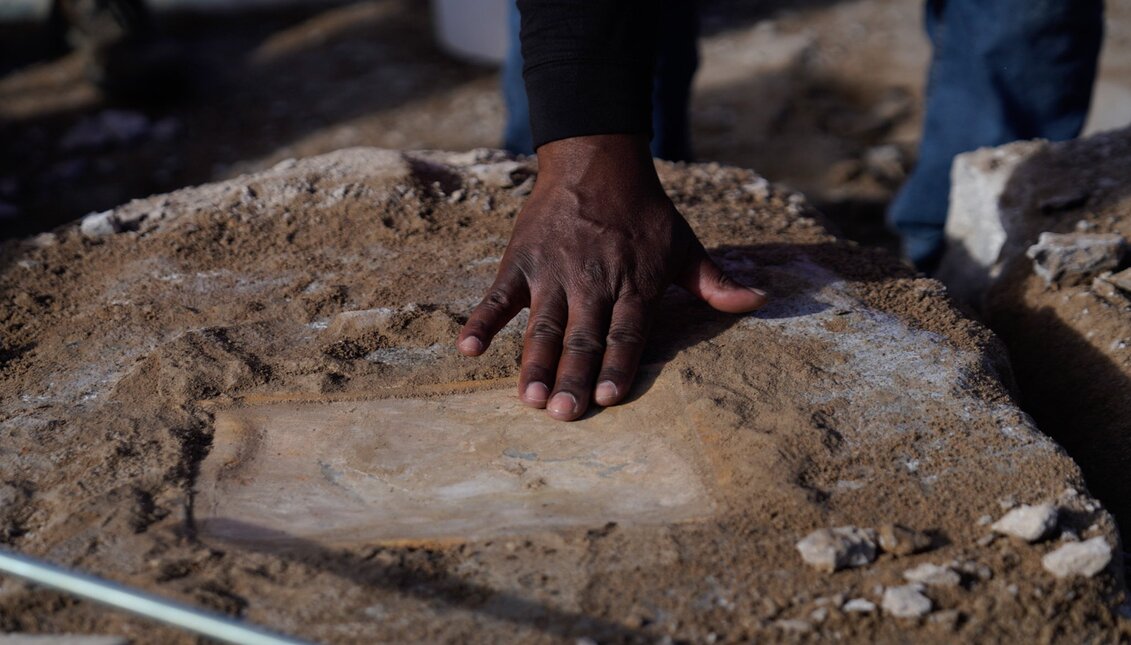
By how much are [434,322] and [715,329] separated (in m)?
0.49

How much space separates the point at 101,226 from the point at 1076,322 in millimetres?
1955

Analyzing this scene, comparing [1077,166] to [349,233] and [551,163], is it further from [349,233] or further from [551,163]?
[349,233]

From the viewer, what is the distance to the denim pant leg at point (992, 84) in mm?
2777

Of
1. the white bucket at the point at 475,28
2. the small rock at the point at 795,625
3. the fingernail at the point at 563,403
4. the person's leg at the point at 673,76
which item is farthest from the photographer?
the white bucket at the point at 475,28

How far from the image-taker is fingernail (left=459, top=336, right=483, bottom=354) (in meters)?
1.81

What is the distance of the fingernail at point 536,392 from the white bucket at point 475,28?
392 centimetres

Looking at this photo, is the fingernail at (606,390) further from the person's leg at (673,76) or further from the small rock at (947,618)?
the person's leg at (673,76)

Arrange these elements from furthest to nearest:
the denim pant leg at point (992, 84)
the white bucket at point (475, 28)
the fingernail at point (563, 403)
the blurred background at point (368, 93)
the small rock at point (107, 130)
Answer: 1. the white bucket at point (475, 28)
2. the small rock at point (107, 130)
3. the blurred background at point (368, 93)
4. the denim pant leg at point (992, 84)
5. the fingernail at point (563, 403)

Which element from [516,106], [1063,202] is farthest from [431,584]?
[516,106]

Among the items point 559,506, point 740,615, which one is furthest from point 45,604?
point 740,615

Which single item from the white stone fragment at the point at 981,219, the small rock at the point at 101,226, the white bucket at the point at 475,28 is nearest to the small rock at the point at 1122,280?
the white stone fragment at the point at 981,219

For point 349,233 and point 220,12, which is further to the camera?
point 220,12

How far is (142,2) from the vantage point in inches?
218

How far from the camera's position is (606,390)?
70.1 inches
